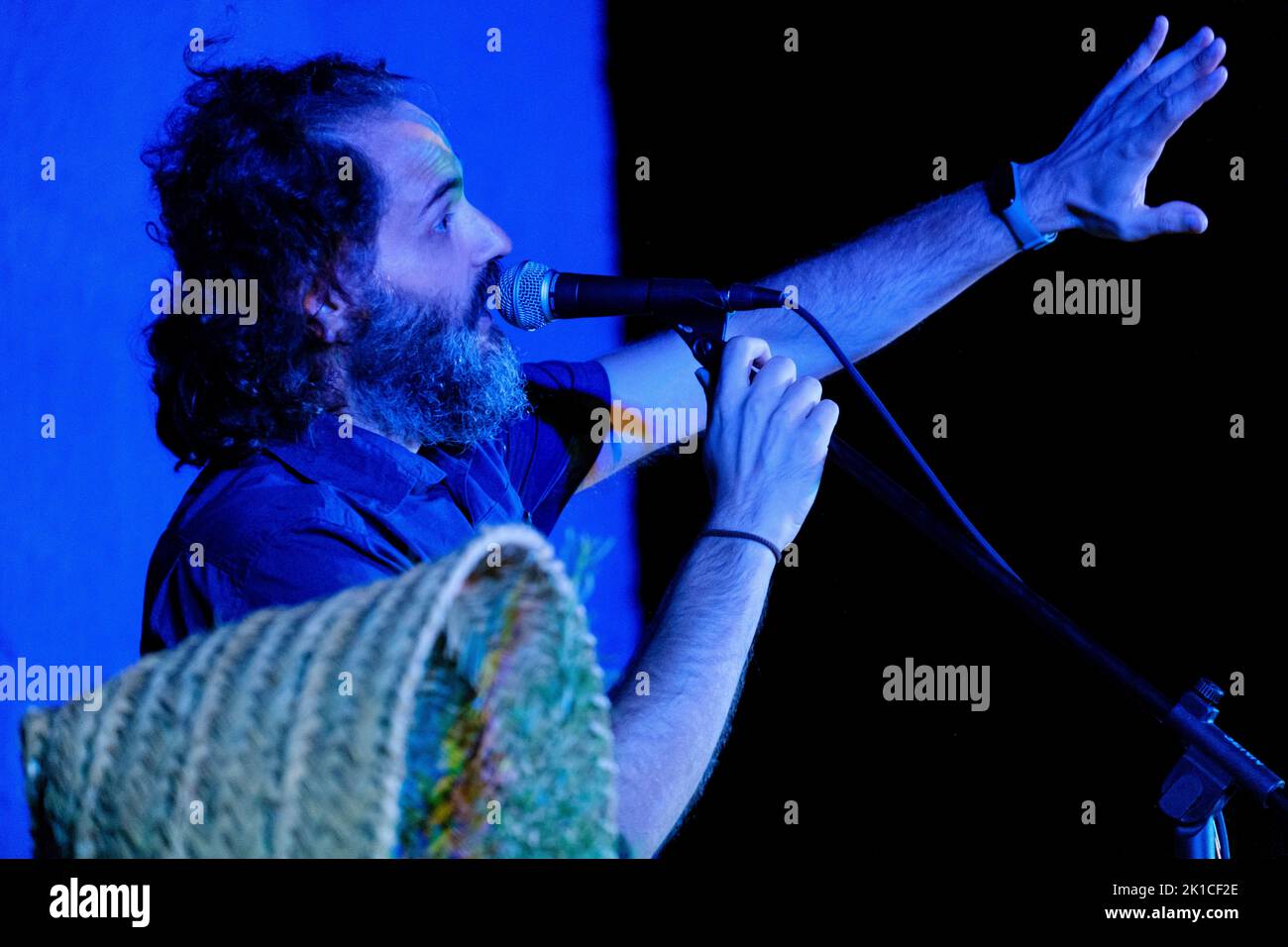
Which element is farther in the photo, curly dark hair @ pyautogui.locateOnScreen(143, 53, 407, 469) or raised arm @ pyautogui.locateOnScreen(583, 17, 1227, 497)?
curly dark hair @ pyautogui.locateOnScreen(143, 53, 407, 469)

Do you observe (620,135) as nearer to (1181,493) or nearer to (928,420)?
(928,420)

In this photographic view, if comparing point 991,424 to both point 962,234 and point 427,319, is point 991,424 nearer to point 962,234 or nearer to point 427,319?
point 962,234

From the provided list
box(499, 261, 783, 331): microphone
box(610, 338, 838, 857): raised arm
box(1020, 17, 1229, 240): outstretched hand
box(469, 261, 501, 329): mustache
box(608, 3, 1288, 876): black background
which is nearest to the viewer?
box(610, 338, 838, 857): raised arm

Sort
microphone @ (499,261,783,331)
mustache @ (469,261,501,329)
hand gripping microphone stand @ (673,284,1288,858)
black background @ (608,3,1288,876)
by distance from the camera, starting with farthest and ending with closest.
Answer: black background @ (608,3,1288,876)
mustache @ (469,261,501,329)
microphone @ (499,261,783,331)
hand gripping microphone stand @ (673,284,1288,858)

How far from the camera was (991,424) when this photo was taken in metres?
1.85

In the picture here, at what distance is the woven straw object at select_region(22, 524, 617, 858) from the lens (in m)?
0.53

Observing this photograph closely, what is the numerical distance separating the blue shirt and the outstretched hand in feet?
2.32

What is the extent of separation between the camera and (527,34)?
2.02 metres

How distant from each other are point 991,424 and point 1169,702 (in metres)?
0.80

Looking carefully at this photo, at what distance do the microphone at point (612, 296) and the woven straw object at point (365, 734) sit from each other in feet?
2.06

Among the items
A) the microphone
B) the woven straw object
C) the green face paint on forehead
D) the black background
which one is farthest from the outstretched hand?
the woven straw object

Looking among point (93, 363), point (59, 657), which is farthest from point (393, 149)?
point (59, 657)

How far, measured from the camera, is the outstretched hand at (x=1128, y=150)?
1382 mm

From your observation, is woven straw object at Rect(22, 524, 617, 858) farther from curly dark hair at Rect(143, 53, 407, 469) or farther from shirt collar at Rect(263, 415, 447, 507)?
curly dark hair at Rect(143, 53, 407, 469)
